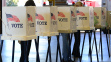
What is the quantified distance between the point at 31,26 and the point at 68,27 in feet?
5.12

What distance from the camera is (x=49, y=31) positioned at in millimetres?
5250

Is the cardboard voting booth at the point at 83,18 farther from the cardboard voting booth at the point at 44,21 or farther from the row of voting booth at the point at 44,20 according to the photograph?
the cardboard voting booth at the point at 44,21

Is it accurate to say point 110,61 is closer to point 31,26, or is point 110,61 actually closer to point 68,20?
point 68,20

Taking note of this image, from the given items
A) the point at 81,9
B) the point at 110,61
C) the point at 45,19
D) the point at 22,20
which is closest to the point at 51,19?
the point at 45,19

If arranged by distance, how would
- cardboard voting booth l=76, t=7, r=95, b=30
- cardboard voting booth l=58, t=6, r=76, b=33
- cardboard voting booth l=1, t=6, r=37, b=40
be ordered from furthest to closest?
cardboard voting booth l=76, t=7, r=95, b=30, cardboard voting booth l=58, t=6, r=76, b=33, cardboard voting booth l=1, t=6, r=37, b=40

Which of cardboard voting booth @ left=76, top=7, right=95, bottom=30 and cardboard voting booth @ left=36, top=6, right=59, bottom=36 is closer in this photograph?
cardboard voting booth @ left=36, top=6, right=59, bottom=36

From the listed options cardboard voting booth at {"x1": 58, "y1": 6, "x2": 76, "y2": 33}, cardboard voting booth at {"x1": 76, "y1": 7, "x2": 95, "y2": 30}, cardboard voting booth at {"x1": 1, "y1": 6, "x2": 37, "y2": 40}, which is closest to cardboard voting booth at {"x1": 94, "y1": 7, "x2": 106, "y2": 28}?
cardboard voting booth at {"x1": 76, "y1": 7, "x2": 95, "y2": 30}

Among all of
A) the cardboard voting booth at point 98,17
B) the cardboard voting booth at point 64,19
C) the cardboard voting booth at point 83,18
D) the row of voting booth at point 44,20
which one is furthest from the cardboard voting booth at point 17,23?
the cardboard voting booth at point 98,17

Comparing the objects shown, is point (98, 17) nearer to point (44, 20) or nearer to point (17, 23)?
point (44, 20)

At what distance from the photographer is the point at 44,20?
5215mm

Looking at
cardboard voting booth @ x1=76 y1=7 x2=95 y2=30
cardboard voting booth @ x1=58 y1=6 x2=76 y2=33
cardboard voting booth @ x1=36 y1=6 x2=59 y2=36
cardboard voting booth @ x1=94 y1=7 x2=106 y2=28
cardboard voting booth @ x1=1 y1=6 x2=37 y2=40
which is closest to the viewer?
cardboard voting booth @ x1=1 y1=6 x2=37 y2=40

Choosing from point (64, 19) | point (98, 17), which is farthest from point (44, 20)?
point (98, 17)

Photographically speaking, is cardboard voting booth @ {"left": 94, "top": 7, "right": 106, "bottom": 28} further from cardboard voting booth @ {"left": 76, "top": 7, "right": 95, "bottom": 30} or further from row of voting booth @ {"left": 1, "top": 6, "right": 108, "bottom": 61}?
cardboard voting booth @ {"left": 76, "top": 7, "right": 95, "bottom": 30}

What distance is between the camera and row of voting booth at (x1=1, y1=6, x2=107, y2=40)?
4363 mm
